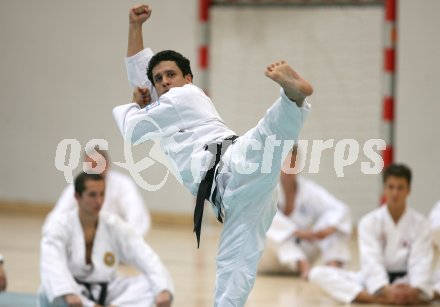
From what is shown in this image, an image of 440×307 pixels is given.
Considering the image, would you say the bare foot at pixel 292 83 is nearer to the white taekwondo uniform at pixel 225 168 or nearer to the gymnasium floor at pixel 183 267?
the white taekwondo uniform at pixel 225 168

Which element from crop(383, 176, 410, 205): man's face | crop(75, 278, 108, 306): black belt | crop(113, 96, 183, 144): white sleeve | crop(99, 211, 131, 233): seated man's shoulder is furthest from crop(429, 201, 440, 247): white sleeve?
crop(113, 96, 183, 144): white sleeve

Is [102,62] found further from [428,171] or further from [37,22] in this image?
[428,171]

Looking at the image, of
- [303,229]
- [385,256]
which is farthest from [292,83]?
[303,229]

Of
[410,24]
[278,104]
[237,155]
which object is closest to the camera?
[278,104]

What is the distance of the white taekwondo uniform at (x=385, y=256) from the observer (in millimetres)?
7426

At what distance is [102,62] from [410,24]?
3514 mm

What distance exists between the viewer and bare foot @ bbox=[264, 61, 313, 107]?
455 centimetres

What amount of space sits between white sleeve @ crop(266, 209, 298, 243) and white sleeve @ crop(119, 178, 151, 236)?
3.46ft

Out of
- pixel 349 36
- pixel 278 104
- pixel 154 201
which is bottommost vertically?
pixel 154 201

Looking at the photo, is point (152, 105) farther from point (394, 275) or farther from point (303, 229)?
point (303, 229)

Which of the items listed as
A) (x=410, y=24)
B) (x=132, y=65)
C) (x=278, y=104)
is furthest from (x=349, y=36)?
(x=278, y=104)

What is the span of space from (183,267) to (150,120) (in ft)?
12.4

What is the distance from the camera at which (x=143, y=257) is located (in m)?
6.54

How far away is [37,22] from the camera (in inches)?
459
